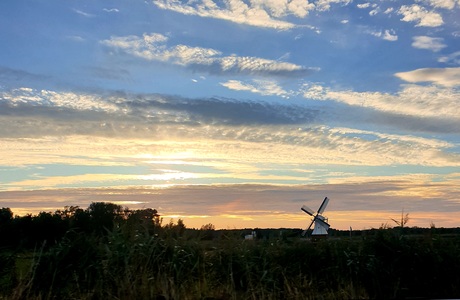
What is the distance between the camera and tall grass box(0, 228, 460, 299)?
1145 centimetres

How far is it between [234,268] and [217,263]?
1.44ft

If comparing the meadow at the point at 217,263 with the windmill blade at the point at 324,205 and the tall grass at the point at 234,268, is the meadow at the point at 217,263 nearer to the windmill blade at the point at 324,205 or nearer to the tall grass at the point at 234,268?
the tall grass at the point at 234,268

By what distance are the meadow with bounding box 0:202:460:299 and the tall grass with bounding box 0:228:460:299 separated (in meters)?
0.02

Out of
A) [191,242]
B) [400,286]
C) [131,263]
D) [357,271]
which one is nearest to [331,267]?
[357,271]

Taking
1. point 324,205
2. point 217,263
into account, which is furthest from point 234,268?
point 324,205

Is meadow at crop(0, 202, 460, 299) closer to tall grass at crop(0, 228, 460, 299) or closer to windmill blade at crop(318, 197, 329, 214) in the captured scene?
tall grass at crop(0, 228, 460, 299)

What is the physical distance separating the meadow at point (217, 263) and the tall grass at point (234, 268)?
24mm

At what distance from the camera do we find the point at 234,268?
510 inches

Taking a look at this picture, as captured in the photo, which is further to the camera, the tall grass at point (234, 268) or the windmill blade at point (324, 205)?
the windmill blade at point (324, 205)

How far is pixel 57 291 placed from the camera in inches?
449

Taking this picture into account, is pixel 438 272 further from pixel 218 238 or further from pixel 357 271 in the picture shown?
pixel 218 238

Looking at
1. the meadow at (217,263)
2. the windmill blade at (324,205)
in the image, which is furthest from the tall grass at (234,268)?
the windmill blade at (324,205)

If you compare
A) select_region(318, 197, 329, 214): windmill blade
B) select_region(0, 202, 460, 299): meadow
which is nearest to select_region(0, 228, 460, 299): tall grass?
select_region(0, 202, 460, 299): meadow

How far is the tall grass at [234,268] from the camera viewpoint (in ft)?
37.6
